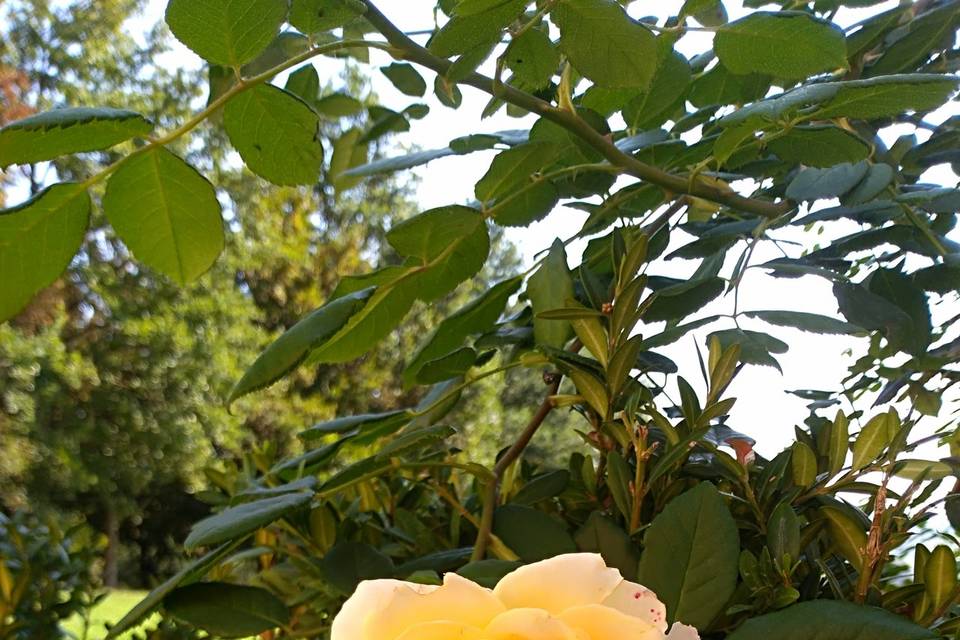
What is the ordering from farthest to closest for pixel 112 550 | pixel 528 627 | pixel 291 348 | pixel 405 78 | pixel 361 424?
pixel 112 550 → pixel 405 78 → pixel 361 424 → pixel 291 348 → pixel 528 627

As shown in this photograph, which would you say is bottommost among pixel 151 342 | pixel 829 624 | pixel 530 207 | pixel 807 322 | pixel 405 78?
pixel 829 624

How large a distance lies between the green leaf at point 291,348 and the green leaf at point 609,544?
0.10 m

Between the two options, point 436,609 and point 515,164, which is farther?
point 515,164

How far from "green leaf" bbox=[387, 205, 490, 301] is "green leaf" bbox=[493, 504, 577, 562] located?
0.11 metres

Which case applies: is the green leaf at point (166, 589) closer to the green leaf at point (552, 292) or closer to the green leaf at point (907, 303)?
the green leaf at point (552, 292)

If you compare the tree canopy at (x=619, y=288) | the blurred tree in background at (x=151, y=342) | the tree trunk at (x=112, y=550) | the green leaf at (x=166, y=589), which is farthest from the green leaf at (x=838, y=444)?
the tree trunk at (x=112, y=550)

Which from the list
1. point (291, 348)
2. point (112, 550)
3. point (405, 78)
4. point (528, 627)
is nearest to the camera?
point (528, 627)

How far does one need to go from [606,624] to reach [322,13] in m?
0.23

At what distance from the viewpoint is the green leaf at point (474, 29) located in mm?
236

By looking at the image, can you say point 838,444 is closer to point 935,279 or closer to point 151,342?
point 935,279

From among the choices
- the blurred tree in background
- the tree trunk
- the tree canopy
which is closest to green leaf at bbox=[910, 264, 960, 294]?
the tree canopy

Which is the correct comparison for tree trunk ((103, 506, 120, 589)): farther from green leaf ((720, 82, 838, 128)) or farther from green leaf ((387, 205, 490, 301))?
green leaf ((720, 82, 838, 128))

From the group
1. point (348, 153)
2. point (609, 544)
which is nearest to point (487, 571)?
point (609, 544)

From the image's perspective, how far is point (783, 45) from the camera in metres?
0.29
